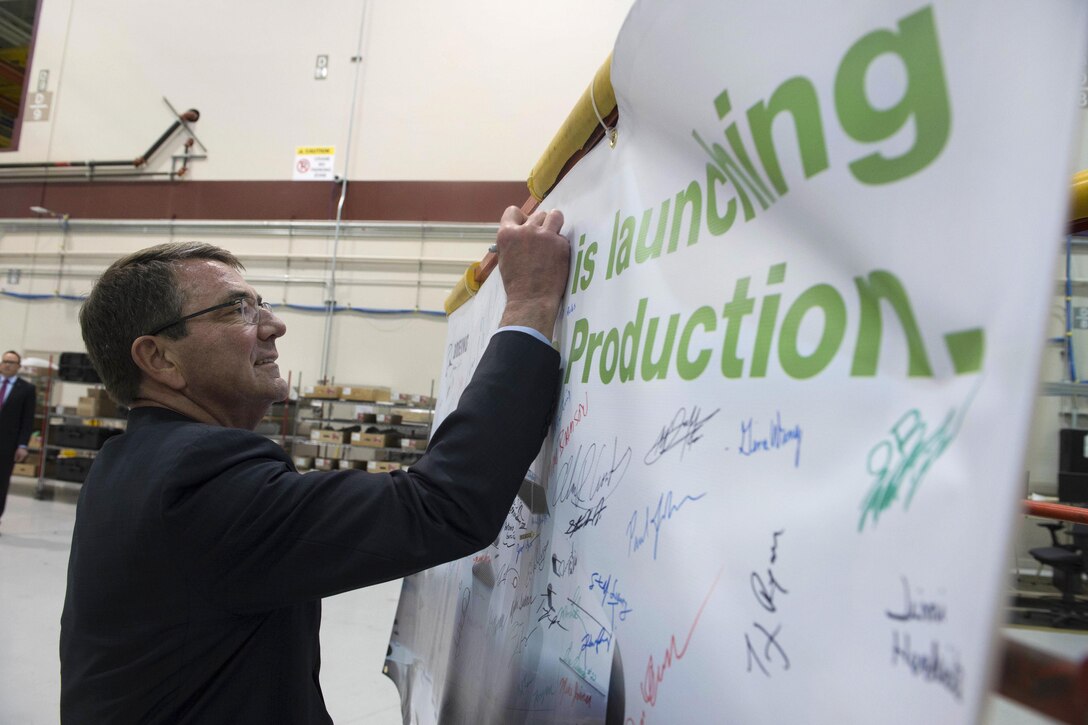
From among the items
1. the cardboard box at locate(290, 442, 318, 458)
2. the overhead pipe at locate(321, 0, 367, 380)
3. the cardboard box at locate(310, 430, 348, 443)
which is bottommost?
the cardboard box at locate(290, 442, 318, 458)

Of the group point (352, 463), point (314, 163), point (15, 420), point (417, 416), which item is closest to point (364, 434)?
point (352, 463)

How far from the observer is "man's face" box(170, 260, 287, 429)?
3.64 feet

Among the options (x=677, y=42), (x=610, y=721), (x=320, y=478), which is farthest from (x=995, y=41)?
(x=320, y=478)

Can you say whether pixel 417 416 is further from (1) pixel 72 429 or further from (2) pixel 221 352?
(2) pixel 221 352

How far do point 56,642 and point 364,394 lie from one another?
4.10 m

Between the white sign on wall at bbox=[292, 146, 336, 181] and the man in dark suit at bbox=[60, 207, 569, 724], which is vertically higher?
the white sign on wall at bbox=[292, 146, 336, 181]

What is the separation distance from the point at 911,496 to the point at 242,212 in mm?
9152
